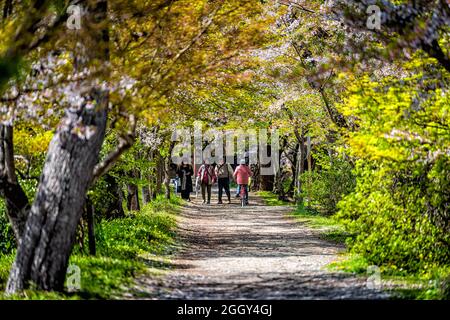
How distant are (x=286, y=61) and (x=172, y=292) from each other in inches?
463

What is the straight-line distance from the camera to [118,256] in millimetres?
A: 11945

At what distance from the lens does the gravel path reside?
9.12 m

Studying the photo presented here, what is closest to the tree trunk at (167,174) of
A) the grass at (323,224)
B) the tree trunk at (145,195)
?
the tree trunk at (145,195)

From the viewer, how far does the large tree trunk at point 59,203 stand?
8273mm

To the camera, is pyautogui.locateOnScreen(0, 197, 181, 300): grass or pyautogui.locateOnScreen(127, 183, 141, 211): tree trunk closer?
pyautogui.locateOnScreen(0, 197, 181, 300): grass

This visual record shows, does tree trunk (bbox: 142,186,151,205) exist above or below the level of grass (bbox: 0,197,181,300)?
above

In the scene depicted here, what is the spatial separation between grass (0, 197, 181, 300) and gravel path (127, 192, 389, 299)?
35 centimetres

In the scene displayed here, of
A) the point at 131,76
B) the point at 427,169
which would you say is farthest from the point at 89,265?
the point at 427,169

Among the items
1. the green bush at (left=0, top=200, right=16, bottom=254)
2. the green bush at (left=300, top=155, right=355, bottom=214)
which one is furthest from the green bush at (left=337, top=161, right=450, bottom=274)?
the green bush at (left=300, top=155, right=355, bottom=214)

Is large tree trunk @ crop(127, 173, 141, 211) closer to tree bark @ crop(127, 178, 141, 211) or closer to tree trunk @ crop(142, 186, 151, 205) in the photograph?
tree bark @ crop(127, 178, 141, 211)

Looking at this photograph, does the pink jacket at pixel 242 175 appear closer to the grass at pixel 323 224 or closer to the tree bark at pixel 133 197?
the grass at pixel 323 224

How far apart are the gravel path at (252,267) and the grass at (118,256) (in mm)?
355

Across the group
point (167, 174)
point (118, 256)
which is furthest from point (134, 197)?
point (118, 256)

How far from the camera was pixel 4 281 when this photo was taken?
9.75m
